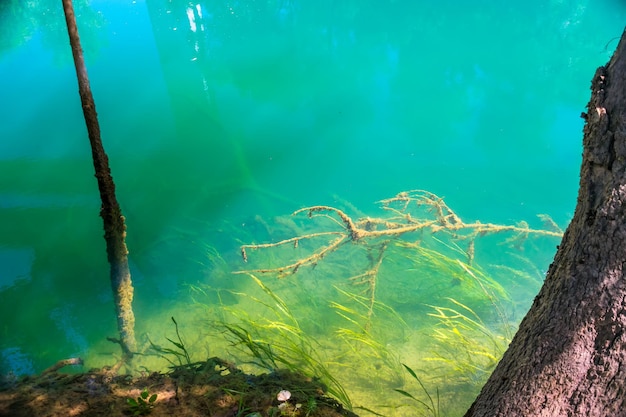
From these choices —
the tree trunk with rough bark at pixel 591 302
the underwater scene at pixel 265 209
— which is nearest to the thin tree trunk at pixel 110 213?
the underwater scene at pixel 265 209

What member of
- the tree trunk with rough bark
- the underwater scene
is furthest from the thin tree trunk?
the tree trunk with rough bark

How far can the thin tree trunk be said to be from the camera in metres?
2.06

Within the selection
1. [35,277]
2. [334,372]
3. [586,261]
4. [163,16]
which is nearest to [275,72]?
[163,16]

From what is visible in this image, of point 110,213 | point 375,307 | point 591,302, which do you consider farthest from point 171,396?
point 375,307

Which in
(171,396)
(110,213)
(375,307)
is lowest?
(171,396)

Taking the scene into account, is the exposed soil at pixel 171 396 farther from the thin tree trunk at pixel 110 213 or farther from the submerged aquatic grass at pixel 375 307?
the thin tree trunk at pixel 110 213

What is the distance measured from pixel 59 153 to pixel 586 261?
13.9 feet

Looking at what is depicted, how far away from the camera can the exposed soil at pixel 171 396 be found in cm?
138

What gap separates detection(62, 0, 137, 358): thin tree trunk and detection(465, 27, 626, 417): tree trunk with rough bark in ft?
6.41

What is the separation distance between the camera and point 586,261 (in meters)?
0.94

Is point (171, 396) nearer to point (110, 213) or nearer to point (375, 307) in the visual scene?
point (110, 213)

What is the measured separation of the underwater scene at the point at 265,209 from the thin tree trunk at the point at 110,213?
0.32 feet

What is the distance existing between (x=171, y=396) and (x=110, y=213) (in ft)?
3.77

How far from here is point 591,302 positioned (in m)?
0.94
